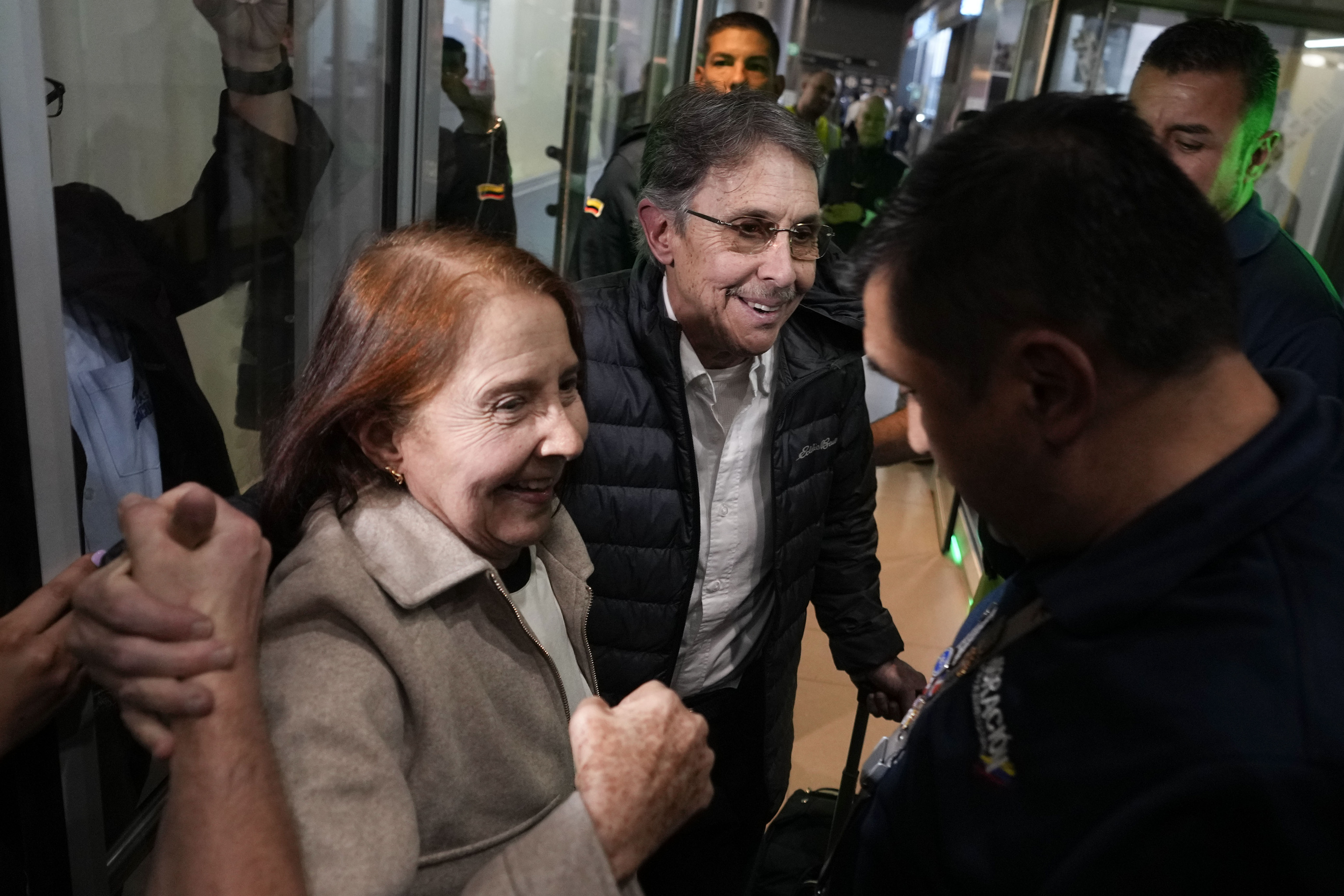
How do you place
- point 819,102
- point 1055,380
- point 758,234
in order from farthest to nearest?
point 819,102 → point 758,234 → point 1055,380

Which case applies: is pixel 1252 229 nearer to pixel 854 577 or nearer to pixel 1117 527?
pixel 854 577

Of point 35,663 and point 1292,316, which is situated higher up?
point 1292,316

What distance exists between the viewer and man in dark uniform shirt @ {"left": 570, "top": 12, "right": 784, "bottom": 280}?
332 centimetres

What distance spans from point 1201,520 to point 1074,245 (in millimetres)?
256

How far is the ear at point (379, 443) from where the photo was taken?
1176 mm

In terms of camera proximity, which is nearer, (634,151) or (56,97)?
(56,97)

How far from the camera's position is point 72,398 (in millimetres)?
1252

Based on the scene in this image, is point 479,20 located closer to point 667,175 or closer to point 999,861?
point 667,175

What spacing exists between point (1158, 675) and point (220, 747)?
81 cm

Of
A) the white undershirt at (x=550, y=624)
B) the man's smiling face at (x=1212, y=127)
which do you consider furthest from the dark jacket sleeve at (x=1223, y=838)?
the man's smiling face at (x=1212, y=127)

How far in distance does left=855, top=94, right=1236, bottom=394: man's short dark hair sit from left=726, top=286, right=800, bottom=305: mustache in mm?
804

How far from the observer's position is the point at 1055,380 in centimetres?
82

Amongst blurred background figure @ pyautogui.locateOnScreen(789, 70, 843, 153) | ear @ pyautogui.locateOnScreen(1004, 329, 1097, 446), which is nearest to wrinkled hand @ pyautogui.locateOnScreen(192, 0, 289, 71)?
ear @ pyautogui.locateOnScreen(1004, 329, 1097, 446)

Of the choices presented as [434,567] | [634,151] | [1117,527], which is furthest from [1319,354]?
[634,151]
